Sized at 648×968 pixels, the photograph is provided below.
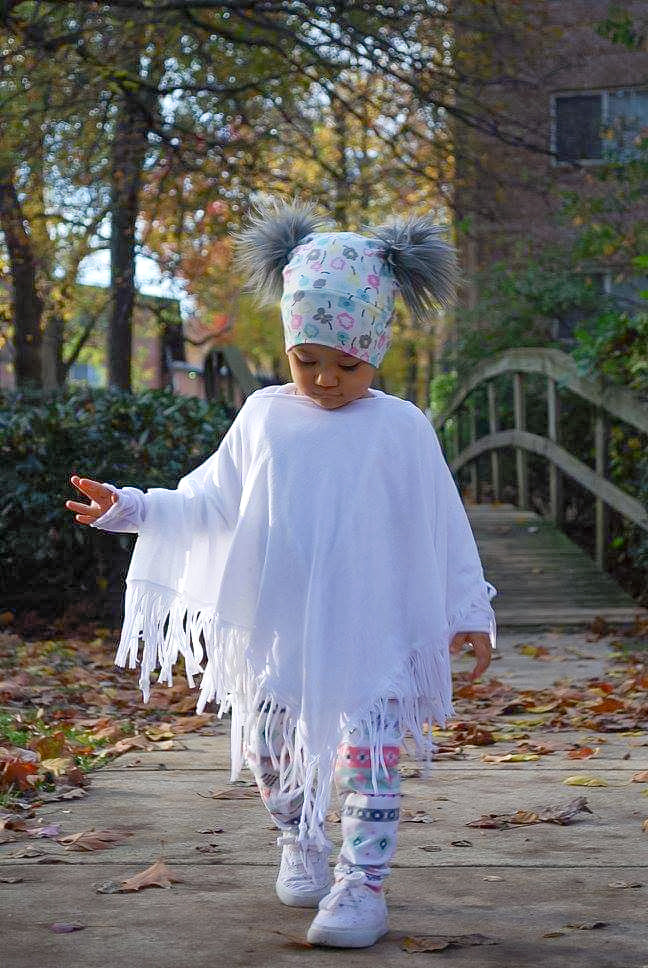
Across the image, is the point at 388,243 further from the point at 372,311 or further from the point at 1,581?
the point at 1,581

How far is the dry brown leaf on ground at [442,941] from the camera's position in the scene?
2881 millimetres

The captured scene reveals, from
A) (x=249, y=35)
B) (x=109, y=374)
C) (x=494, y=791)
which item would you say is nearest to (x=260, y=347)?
(x=109, y=374)

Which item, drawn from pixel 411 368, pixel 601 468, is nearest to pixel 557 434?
pixel 601 468

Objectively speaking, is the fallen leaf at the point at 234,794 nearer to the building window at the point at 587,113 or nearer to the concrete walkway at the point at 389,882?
the concrete walkway at the point at 389,882

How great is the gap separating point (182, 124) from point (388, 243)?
33.6ft

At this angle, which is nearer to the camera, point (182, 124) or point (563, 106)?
point (182, 124)

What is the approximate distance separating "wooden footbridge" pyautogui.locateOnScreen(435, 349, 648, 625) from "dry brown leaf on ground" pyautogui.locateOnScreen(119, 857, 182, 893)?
531cm

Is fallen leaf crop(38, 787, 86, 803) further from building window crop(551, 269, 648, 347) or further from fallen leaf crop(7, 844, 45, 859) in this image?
building window crop(551, 269, 648, 347)

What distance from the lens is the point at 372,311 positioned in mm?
3418

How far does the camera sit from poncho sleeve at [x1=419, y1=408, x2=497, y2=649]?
3.43 m

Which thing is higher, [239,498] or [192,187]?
[192,187]

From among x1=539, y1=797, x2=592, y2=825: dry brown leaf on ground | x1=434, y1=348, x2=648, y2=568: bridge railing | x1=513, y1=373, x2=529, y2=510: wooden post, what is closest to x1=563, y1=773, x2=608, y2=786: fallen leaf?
x1=539, y1=797, x2=592, y2=825: dry brown leaf on ground

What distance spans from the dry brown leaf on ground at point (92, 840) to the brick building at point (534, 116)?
14.3 ft

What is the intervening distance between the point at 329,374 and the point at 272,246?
0.50 metres
